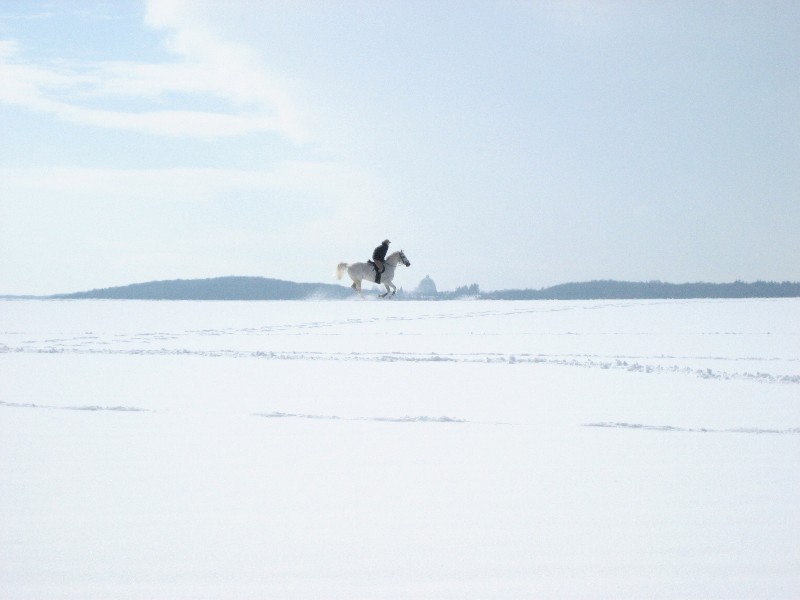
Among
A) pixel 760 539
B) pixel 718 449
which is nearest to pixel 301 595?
pixel 760 539

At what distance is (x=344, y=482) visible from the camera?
5211 mm

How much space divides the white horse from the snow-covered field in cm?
1940

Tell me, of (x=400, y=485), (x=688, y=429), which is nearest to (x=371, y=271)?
(x=688, y=429)

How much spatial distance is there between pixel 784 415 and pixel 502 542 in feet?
16.4

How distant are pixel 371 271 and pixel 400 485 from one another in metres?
28.1

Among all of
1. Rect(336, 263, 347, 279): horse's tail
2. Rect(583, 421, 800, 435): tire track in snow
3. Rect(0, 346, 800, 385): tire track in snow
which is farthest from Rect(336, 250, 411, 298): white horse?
Rect(583, 421, 800, 435): tire track in snow

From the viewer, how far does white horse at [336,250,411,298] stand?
30.9m

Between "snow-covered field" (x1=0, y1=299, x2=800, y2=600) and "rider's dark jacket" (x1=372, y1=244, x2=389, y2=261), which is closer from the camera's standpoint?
"snow-covered field" (x1=0, y1=299, x2=800, y2=600)

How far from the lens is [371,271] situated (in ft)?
109

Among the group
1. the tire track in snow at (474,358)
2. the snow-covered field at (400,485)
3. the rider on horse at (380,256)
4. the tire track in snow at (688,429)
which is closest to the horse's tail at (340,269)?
the rider on horse at (380,256)

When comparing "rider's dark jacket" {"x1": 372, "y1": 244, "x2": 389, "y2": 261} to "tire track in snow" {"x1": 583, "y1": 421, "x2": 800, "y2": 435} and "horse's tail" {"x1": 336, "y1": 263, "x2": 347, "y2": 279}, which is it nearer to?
"horse's tail" {"x1": 336, "y1": 263, "x2": 347, "y2": 279}

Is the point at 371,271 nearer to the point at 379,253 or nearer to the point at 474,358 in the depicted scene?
the point at 379,253

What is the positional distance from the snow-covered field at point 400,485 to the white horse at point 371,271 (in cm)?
1940

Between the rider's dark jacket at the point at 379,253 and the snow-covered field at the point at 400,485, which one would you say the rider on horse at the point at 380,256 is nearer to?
the rider's dark jacket at the point at 379,253
